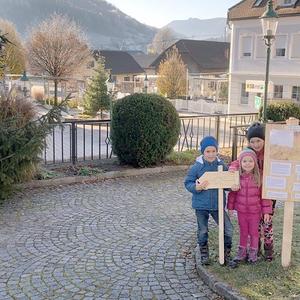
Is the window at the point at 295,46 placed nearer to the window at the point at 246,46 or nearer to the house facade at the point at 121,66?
the window at the point at 246,46

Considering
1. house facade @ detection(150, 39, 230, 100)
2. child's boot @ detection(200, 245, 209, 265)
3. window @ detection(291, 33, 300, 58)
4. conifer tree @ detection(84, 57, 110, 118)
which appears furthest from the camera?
house facade @ detection(150, 39, 230, 100)

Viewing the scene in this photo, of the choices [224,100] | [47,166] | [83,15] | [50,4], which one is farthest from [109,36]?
[47,166]

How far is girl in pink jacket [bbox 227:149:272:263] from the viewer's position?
4676mm

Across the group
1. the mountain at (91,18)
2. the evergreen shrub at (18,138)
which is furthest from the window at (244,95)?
the mountain at (91,18)

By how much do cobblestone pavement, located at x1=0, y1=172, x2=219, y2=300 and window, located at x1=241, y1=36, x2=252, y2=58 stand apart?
23.3 meters

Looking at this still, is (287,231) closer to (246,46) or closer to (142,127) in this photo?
(142,127)

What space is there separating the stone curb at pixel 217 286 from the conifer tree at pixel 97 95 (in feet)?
76.6

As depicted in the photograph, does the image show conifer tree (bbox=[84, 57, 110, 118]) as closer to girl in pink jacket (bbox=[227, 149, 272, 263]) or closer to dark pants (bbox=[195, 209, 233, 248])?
dark pants (bbox=[195, 209, 233, 248])

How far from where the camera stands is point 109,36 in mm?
176375

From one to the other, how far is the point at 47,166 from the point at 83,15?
170325 millimetres

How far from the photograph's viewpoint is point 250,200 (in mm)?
4691

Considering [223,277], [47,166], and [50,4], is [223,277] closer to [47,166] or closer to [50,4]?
[47,166]

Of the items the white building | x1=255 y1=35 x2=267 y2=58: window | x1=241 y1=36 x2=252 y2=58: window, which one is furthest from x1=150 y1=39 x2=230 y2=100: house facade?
x1=255 y1=35 x2=267 y2=58: window

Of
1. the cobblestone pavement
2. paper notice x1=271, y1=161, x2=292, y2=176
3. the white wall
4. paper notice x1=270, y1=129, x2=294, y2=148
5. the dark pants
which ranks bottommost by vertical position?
the cobblestone pavement
